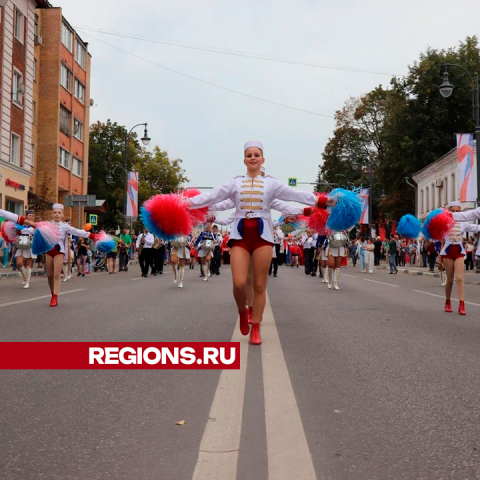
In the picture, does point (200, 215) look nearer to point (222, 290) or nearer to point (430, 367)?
point (430, 367)

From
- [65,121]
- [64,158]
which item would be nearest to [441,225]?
[64,158]

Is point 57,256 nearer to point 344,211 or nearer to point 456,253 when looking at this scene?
point 344,211

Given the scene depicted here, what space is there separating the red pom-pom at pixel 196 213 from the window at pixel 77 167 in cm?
4293

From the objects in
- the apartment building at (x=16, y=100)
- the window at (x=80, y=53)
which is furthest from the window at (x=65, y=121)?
the apartment building at (x=16, y=100)

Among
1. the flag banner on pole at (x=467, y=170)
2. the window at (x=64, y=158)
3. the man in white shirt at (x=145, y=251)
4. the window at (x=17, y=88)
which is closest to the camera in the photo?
the man in white shirt at (x=145, y=251)

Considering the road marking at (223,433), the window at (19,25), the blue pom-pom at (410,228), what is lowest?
the road marking at (223,433)

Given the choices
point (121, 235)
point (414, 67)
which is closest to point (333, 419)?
point (121, 235)

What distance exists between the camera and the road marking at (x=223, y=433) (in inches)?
138

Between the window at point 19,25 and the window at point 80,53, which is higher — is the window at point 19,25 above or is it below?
below

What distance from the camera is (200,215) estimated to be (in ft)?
29.2

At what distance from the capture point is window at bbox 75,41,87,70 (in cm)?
5078

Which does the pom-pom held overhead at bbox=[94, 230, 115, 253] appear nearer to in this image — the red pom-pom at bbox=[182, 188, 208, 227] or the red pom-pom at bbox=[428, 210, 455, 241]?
the red pom-pom at bbox=[182, 188, 208, 227]

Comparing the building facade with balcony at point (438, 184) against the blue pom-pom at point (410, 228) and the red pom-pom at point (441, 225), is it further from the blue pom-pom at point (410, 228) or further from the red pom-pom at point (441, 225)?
the red pom-pom at point (441, 225)

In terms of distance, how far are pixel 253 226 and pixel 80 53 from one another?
4777 centimetres
